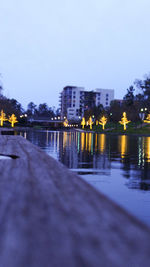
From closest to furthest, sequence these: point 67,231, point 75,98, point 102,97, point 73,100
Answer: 1. point 67,231
2. point 75,98
3. point 73,100
4. point 102,97

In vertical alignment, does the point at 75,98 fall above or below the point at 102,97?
below

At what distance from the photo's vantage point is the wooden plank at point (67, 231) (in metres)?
1.12

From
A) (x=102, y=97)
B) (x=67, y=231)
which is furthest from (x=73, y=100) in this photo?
(x=67, y=231)

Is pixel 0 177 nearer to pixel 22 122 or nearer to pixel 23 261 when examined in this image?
pixel 23 261

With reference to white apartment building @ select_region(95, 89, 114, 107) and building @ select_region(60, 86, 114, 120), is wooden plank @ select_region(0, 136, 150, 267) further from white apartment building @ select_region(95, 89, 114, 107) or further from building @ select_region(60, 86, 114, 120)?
white apartment building @ select_region(95, 89, 114, 107)

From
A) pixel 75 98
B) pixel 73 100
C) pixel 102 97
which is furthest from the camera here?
pixel 102 97

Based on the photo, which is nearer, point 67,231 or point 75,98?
point 67,231

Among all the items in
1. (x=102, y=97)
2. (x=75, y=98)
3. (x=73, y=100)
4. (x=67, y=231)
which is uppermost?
(x=102, y=97)

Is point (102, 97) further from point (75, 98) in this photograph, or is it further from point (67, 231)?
point (67, 231)

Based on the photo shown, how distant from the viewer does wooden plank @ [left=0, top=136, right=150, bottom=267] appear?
1121 mm

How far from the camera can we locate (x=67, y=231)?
4.59 feet

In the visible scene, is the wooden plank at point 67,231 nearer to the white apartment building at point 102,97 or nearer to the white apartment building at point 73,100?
the white apartment building at point 73,100

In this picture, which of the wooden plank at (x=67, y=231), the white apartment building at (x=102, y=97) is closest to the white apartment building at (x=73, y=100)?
the white apartment building at (x=102, y=97)

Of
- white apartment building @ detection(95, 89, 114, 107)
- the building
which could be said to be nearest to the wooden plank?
the building
